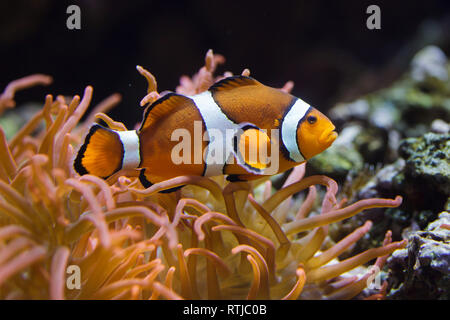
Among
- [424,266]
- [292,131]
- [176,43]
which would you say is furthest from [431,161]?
[176,43]

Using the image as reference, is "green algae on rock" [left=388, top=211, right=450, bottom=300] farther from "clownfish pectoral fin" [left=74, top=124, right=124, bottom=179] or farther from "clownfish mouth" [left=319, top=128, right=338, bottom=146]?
"clownfish pectoral fin" [left=74, top=124, right=124, bottom=179]

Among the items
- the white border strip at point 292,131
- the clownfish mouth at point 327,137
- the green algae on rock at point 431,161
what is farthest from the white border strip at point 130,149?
the green algae on rock at point 431,161

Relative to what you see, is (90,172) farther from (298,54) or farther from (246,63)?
(298,54)

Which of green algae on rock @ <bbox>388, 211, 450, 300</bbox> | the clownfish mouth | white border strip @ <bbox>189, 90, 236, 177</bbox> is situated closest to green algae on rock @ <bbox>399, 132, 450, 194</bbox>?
green algae on rock @ <bbox>388, 211, 450, 300</bbox>

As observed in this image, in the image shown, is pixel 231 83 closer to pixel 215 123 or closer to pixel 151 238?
pixel 215 123

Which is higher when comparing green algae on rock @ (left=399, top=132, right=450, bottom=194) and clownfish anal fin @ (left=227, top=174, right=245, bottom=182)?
green algae on rock @ (left=399, top=132, right=450, bottom=194)
